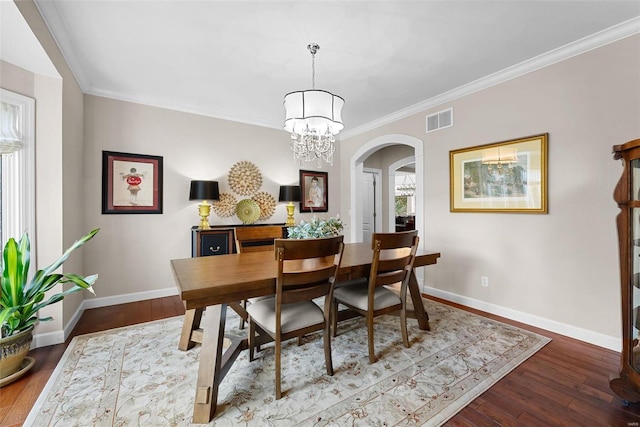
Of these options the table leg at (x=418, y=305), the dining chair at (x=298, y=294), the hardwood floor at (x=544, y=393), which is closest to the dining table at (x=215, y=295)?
the dining chair at (x=298, y=294)

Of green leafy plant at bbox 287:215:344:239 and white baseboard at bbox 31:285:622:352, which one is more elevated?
Answer: green leafy plant at bbox 287:215:344:239

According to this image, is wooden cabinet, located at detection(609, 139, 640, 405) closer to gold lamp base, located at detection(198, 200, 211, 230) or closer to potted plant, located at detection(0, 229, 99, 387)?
potted plant, located at detection(0, 229, 99, 387)

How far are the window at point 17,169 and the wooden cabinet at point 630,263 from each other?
418 cm

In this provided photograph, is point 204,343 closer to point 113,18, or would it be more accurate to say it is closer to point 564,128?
point 113,18

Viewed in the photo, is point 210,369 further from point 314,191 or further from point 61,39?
point 314,191

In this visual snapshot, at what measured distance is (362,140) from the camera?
188 inches

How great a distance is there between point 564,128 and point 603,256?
1183 millimetres

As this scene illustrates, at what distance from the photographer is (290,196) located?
436 centimetres

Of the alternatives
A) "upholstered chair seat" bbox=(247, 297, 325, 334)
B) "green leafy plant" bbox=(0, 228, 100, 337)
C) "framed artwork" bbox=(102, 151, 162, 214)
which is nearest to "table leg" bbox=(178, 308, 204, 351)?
"upholstered chair seat" bbox=(247, 297, 325, 334)

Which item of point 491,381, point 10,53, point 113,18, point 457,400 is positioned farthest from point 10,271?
point 491,381

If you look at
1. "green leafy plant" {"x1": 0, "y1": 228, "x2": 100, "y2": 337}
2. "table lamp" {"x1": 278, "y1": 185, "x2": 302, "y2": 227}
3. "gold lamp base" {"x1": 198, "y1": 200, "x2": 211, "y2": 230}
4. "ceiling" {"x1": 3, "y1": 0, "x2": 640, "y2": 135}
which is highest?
"ceiling" {"x1": 3, "y1": 0, "x2": 640, "y2": 135}

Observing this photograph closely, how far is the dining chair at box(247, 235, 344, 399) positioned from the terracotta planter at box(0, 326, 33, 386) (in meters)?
1.58

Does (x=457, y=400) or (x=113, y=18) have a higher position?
(x=113, y=18)

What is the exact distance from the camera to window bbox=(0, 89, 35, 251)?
216cm
